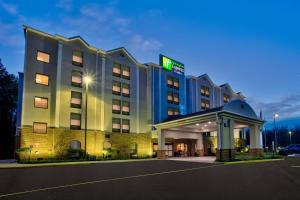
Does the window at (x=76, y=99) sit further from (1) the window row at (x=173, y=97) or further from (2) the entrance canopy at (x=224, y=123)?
(1) the window row at (x=173, y=97)

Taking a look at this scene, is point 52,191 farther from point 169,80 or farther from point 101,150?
point 169,80

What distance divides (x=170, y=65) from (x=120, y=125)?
49.2 ft

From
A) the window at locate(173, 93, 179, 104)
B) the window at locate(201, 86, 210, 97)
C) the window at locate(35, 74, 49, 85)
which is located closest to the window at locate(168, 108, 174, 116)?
the window at locate(173, 93, 179, 104)

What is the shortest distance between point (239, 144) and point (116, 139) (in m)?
29.4

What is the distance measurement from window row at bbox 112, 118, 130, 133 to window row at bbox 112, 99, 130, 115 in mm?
1203

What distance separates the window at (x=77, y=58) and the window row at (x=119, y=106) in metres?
7.30

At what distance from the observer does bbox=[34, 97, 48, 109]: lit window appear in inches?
1180

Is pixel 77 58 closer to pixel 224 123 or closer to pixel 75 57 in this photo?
pixel 75 57

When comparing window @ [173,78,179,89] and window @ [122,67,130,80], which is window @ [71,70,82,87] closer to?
window @ [122,67,130,80]

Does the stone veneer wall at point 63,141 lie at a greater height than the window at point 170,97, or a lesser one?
lesser

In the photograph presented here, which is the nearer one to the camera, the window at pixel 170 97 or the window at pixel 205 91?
the window at pixel 170 97

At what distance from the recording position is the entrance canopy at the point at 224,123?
1083 inches

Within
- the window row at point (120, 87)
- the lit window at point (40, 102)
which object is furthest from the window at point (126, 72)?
the lit window at point (40, 102)

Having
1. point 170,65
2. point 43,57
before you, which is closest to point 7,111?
point 43,57
